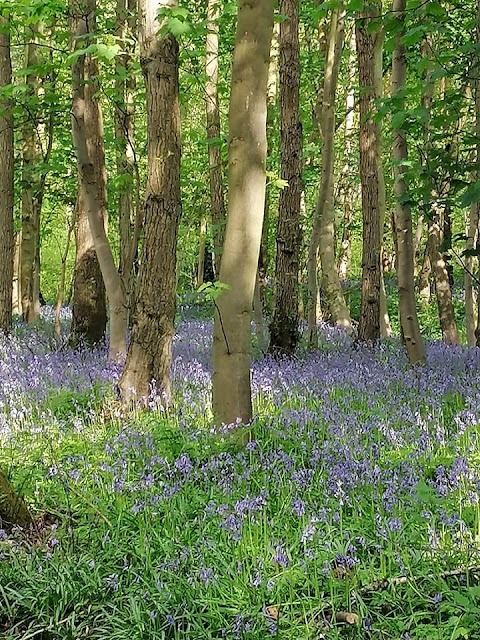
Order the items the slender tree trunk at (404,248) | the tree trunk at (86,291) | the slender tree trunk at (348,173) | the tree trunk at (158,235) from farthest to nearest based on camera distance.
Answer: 1. the slender tree trunk at (348,173)
2. the tree trunk at (86,291)
3. the slender tree trunk at (404,248)
4. the tree trunk at (158,235)

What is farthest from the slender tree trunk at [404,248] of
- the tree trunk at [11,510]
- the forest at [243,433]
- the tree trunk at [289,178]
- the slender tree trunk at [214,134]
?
the tree trunk at [11,510]

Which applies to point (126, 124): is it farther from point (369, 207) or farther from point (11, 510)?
point (11, 510)

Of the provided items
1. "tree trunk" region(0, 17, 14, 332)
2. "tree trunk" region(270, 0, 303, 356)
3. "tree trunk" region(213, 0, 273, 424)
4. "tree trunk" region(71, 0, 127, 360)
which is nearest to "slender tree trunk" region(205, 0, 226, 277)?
"tree trunk" region(270, 0, 303, 356)

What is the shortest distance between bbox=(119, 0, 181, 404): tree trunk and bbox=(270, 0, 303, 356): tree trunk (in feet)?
12.8

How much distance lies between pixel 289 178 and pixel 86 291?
4087mm

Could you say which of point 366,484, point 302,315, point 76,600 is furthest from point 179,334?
point 76,600

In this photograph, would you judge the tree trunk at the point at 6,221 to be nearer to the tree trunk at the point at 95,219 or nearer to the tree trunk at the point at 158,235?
the tree trunk at the point at 95,219

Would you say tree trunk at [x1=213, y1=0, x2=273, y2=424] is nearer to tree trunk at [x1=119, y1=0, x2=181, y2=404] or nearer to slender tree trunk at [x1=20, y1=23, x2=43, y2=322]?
tree trunk at [x1=119, y1=0, x2=181, y2=404]

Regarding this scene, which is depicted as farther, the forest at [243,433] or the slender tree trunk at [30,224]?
the slender tree trunk at [30,224]

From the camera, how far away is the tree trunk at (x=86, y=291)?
11695 millimetres

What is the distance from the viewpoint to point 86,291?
38.7ft

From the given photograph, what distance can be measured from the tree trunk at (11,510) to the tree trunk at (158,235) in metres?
2.51

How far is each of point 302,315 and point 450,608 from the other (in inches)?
711

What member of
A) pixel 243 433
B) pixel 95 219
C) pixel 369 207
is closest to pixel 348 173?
pixel 369 207
